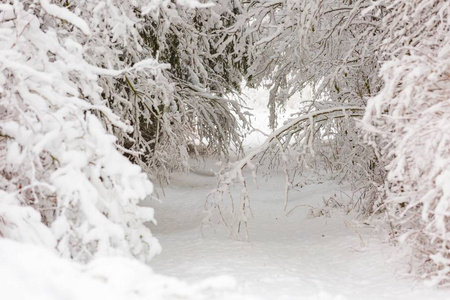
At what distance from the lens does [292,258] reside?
622cm

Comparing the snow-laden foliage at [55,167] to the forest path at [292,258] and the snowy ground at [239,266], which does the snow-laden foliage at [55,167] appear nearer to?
the snowy ground at [239,266]

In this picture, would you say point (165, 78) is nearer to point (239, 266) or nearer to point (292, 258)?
point (239, 266)

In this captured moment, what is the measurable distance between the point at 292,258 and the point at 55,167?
349 cm

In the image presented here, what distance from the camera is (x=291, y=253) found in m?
6.52

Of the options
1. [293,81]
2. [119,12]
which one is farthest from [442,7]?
[293,81]

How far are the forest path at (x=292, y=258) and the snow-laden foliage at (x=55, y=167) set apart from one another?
106 centimetres

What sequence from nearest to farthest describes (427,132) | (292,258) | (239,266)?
(427,132) < (239,266) < (292,258)

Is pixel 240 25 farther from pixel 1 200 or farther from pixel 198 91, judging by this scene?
pixel 1 200

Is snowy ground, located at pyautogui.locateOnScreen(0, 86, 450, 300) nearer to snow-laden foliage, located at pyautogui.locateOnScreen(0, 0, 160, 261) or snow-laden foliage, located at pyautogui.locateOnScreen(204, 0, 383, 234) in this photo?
snow-laden foliage, located at pyautogui.locateOnScreen(0, 0, 160, 261)

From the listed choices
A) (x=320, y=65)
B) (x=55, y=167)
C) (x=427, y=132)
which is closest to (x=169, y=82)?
(x=320, y=65)

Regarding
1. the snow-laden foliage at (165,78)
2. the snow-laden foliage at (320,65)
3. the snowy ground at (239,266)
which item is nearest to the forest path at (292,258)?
the snowy ground at (239,266)

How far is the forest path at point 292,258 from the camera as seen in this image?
15.2 feet

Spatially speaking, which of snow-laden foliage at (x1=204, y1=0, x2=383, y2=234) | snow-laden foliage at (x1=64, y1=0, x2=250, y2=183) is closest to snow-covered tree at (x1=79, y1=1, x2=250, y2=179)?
snow-laden foliage at (x1=64, y1=0, x2=250, y2=183)

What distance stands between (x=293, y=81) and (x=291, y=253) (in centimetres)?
347
